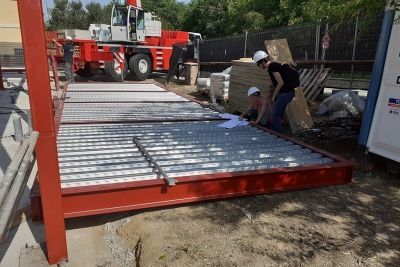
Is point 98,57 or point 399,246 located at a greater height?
point 98,57

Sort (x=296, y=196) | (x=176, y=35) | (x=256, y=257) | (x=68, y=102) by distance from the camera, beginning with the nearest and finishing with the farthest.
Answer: (x=256, y=257) < (x=296, y=196) < (x=68, y=102) < (x=176, y=35)

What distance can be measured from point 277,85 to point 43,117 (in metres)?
4.37

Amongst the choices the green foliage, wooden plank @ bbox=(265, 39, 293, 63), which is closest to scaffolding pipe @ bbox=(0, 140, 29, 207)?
wooden plank @ bbox=(265, 39, 293, 63)

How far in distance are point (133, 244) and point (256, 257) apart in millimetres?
1192

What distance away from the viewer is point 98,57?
14.2 metres

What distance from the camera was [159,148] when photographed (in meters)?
4.51

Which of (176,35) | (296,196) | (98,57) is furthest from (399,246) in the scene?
(176,35)

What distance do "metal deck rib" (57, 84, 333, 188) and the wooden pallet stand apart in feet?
13.5

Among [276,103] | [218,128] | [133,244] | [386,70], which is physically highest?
[386,70]

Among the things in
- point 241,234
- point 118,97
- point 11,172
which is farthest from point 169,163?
point 118,97

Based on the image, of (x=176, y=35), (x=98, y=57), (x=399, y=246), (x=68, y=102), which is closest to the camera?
(x=399, y=246)

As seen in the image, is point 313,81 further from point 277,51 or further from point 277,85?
point 277,85

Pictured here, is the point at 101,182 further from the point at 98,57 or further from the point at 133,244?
the point at 98,57

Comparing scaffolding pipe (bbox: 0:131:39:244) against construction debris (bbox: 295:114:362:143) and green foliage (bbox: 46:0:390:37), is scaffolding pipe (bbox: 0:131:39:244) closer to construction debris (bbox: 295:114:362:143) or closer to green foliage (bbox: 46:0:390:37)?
construction debris (bbox: 295:114:362:143)
